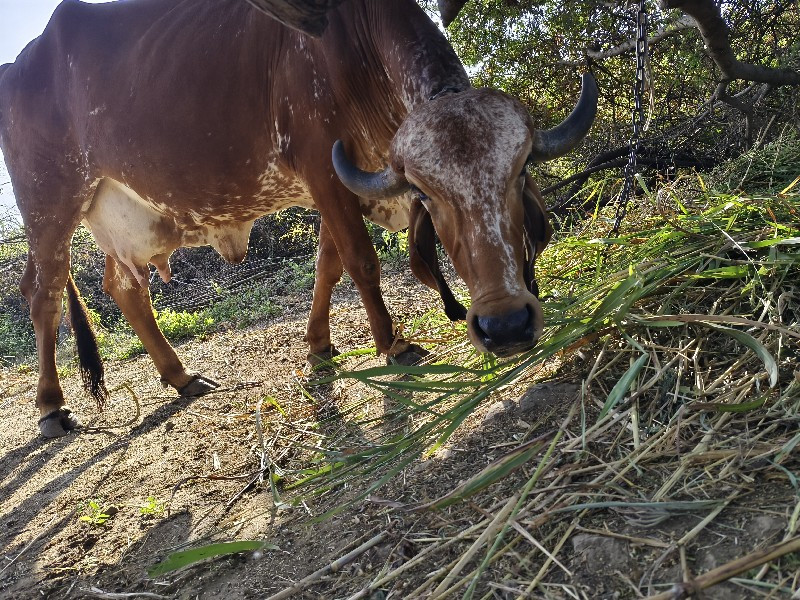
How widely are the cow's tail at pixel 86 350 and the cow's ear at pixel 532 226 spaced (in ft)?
10.6

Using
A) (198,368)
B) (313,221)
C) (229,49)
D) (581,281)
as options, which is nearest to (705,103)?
(581,281)

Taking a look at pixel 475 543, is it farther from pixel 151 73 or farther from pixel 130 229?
pixel 130 229

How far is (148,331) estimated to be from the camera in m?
4.61

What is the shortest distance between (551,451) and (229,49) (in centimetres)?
298

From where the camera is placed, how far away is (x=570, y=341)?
222 centimetres

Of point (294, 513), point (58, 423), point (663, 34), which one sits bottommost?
point (294, 513)

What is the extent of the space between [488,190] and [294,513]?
1.34 m

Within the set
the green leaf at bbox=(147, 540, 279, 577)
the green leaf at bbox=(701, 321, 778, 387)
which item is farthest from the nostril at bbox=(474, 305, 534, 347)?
the green leaf at bbox=(147, 540, 279, 577)

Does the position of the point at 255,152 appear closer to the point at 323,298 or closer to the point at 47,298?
the point at 323,298

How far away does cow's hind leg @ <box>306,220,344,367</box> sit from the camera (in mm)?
4219

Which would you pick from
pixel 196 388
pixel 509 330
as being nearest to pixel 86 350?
pixel 196 388

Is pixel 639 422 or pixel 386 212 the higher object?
pixel 386 212

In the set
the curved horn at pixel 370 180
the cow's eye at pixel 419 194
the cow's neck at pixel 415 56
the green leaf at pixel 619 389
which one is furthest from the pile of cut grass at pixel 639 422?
the cow's neck at pixel 415 56

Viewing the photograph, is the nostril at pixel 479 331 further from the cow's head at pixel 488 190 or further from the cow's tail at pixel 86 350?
the cow's tail at pixel 86 350
